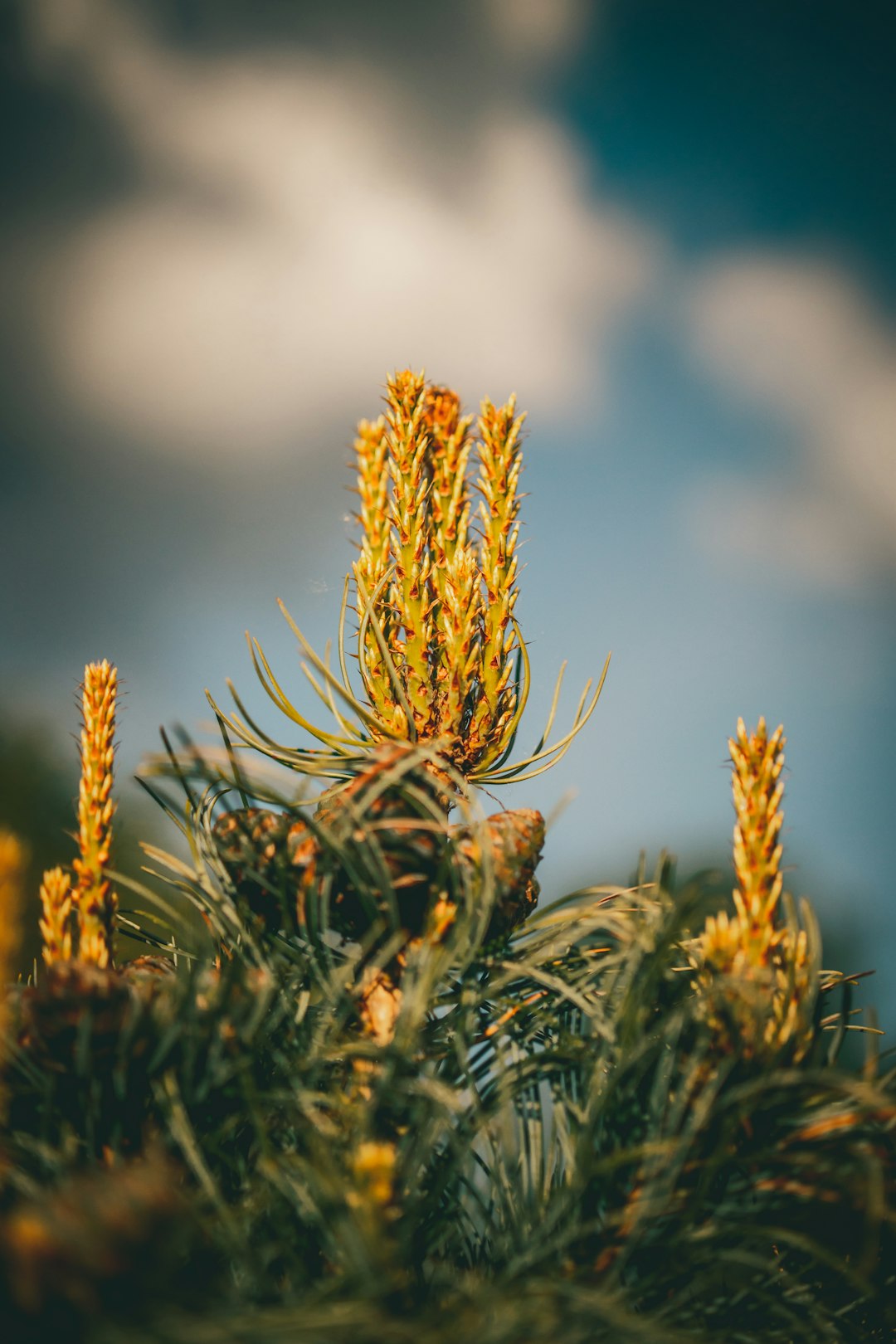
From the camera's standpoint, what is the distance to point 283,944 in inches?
23.2

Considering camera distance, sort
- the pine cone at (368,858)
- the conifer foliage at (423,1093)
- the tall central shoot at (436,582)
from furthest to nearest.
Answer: the tall central shoot at (436,582) < the pine cone at (368,858) < the conifer foliage at (423,1093)

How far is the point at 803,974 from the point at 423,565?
487 mm

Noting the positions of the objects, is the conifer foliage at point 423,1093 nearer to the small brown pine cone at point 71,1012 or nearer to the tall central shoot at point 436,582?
the small brown pine cone at point 71,1012

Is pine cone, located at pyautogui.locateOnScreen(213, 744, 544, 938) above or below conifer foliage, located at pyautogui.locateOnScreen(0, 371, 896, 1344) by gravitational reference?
above

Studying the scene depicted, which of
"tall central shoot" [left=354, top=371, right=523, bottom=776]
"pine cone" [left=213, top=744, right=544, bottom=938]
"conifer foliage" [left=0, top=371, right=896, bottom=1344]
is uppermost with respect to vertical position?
"tall central shoot" [left=354, top=371, right=523, bottom=776]

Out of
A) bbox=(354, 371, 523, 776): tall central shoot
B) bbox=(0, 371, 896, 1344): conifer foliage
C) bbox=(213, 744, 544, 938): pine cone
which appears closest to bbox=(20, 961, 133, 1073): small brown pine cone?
bbox=(0, 371, 896, 1344): conifer foliage

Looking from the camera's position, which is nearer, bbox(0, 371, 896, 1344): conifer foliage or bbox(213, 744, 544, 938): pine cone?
bbox(0, 371, 896, 1344): conifer foliage

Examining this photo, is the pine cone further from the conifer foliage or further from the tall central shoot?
the tall central shoot

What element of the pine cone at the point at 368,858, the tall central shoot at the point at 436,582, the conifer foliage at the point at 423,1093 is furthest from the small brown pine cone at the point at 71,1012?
the tall central shoot at the point at 436,582

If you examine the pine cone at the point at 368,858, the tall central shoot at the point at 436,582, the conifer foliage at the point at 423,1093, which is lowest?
the conifer foliage at the point at 423,1093

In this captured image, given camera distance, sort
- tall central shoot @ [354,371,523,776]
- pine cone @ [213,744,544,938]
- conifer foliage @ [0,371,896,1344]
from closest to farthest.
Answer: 1. conifer foliage @ [0,371,896,1344]
2. pine cone @ [213,744,544,938]
3. tall central shoot @ [354,371,523,776]

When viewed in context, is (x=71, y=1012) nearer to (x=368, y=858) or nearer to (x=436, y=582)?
(x=368, y=858)

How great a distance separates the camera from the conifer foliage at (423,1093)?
1.23 feet

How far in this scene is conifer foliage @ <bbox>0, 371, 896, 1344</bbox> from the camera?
14.7 inches
